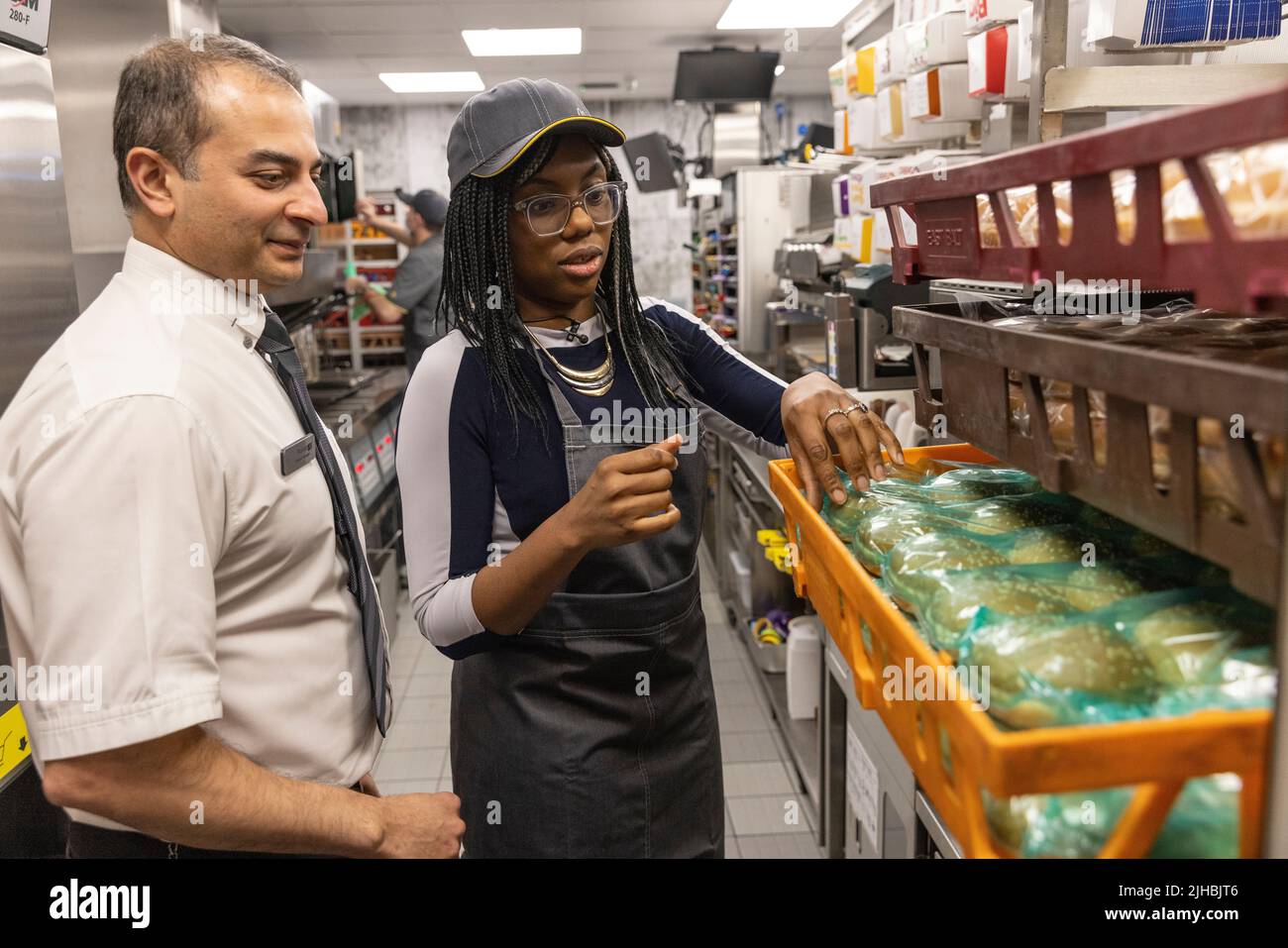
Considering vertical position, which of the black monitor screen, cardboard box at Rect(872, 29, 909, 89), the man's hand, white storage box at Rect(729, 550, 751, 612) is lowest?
white storage box at Rect(729, 550, 751, 612)

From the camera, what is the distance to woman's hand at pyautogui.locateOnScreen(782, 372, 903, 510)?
1298mm

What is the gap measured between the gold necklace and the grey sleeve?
4464mm

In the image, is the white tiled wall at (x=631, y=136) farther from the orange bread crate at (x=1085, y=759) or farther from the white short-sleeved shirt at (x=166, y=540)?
the orange bread crate at (x=1085, y=759)

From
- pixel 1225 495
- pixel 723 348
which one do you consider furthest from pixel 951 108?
pixel 1225 495

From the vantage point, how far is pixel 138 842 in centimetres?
123

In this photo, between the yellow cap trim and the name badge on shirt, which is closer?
the name badge on shirt

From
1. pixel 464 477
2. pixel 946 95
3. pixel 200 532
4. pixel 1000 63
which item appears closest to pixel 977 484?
pixel 464 477

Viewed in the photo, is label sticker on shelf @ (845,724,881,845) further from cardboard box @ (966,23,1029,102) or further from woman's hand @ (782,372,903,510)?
cardboard box @ (966,23,1029,102)

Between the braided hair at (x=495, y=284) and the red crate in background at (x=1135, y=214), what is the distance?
0.62 m

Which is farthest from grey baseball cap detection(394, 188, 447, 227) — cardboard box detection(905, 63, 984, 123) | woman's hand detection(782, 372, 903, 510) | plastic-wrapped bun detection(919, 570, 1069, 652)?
plastic-wrapped bun detection(919, 570, 1069, 652)

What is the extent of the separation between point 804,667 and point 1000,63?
1.86m

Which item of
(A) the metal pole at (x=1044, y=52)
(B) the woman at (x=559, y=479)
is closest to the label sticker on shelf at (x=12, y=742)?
(B) the woman at (x=559, y=479)

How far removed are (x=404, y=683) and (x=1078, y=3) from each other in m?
3.87

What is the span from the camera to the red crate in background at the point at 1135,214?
0.60 metres
